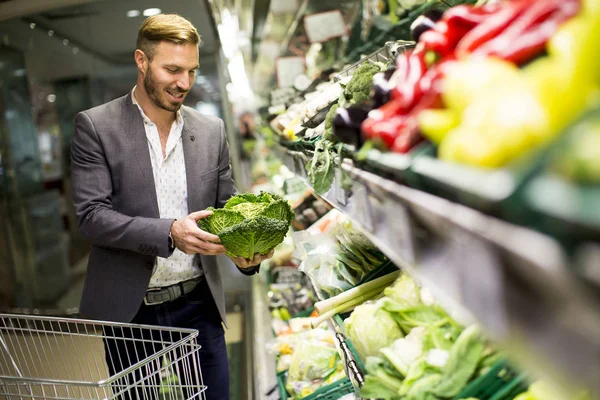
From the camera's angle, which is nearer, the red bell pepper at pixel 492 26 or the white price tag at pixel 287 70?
the red bell pepper at pixel 492 26

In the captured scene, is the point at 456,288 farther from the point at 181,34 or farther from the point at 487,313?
the point at 181,34

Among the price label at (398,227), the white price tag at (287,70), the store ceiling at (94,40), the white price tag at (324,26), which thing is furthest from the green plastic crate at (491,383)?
the store ceiling at (94,40)

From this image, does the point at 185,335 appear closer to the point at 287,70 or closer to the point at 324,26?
the point at 324,26

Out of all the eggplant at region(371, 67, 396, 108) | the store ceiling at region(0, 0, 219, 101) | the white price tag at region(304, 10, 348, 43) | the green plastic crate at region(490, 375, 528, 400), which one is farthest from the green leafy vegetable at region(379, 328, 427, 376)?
the store ceiling at region(0, 0, 219, 101)

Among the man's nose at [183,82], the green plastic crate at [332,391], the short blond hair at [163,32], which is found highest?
the short blond hair at [163,32]

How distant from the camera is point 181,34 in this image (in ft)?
7.68

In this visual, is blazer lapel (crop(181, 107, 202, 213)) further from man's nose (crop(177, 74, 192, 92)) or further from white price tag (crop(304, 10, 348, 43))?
white price tag (crop(304, 10, 348, 43))

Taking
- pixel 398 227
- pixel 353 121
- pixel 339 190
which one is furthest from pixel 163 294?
pixel 398 227

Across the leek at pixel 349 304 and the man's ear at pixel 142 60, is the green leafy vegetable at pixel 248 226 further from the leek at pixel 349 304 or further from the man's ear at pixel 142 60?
the man's ear at pixel 142 60

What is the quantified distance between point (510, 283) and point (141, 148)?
2.05m

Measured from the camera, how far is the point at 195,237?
2160 mm

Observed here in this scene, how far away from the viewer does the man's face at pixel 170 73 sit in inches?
92.0

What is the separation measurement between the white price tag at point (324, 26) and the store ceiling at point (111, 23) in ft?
4.91

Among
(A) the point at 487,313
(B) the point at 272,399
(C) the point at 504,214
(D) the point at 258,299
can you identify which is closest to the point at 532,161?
(C) the point at 504,214
